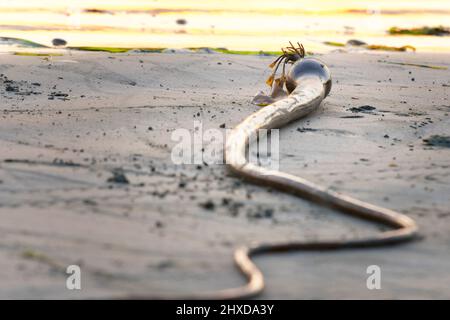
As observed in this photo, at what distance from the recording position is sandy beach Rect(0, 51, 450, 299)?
378 centimetres

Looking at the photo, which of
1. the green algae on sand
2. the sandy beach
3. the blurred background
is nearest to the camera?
the sandy beach

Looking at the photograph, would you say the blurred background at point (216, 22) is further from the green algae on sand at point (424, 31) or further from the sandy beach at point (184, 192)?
the sandy beach at point (184, 192)

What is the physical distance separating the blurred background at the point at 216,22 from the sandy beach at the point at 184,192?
4.85 m

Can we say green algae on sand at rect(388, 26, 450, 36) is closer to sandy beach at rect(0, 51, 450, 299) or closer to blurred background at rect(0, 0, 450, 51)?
blurred background at rect(0, 0, 450, 51)

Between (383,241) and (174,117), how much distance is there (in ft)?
11.9

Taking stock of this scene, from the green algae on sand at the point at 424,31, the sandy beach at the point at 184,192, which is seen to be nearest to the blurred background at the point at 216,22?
the green algae on sand at the point at 424,31

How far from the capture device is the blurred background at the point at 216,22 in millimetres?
14398

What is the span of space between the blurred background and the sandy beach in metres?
4.85

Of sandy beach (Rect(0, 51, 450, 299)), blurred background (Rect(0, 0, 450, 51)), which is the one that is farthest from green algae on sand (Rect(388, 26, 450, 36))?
sandy beach (Rect(0, 51, 450, 299))

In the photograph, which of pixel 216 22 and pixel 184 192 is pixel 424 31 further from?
pixel 184 192

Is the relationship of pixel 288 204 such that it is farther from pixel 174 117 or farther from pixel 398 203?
pixel 174 117

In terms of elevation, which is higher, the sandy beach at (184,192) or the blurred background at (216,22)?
the blurred background at (216,22)

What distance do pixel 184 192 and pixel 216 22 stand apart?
41.6 ft
